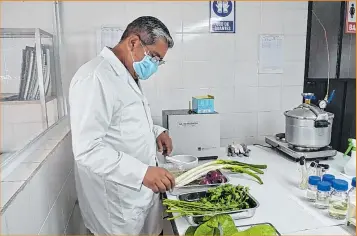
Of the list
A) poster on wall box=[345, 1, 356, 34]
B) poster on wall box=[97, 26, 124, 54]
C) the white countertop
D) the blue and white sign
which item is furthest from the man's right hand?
poster on wall box=[345, 1, 356, 34]

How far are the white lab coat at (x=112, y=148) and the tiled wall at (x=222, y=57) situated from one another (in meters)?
0.70

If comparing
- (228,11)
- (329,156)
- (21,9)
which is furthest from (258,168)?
(21,9)

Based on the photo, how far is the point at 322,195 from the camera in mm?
1166

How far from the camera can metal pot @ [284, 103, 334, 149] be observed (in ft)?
5.37

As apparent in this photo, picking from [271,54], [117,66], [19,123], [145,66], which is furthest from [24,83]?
[271,54]

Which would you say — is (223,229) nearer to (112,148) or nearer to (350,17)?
Answer: (112,148)

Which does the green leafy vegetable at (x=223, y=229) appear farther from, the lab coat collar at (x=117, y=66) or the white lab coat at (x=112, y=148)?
the lab coat collar at (x=117, y=66)

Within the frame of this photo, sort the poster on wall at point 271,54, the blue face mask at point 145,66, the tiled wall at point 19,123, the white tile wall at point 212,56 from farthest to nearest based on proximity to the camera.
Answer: the poster on wall at point 271,54 < the white tile wall at point 212,56 < the blue face mask at point 145,66 < the tiled wall at point 19,123

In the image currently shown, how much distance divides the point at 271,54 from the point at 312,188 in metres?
1.22

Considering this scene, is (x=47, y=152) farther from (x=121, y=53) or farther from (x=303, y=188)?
(x=303, y=188)

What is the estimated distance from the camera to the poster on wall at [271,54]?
215 centimetres

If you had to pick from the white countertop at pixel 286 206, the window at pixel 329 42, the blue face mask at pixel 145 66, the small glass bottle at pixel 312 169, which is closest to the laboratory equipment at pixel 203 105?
the white countertop at pixel 286 206

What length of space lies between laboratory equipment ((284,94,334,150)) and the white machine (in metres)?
0.44

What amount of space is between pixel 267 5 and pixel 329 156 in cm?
111
